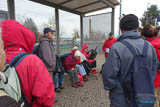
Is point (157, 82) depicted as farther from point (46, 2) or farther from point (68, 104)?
point (46, 2)

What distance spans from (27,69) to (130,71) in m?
1.14

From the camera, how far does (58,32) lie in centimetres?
517

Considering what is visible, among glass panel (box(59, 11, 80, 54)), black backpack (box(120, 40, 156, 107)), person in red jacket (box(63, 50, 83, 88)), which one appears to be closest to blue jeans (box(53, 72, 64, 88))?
person in red jacket (box(63, 50, 83, 88))

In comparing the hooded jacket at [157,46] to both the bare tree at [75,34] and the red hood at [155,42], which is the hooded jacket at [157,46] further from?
the bare tree at [75,34]

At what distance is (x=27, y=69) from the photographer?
1091 mm

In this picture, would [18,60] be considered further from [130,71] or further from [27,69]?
[130,71]

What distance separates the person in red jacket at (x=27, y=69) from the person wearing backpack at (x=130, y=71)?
77 centimetres

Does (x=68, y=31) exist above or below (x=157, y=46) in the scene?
above

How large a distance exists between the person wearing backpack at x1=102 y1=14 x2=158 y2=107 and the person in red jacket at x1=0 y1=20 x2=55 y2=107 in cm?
77

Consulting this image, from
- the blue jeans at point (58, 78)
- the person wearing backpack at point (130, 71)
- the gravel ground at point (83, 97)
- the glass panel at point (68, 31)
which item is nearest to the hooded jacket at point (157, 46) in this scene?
the person wearing backpack at point (130, 71)

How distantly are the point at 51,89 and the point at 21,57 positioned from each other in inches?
18.8

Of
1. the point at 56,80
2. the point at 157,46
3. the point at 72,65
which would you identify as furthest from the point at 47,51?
the point at 157,46

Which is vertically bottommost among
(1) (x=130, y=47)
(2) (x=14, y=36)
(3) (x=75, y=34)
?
(1) (x=130, y=47)

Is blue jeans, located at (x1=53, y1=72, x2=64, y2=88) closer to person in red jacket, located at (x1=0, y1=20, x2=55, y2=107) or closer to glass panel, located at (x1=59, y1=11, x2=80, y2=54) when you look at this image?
glass panel, located at (x1=59, y1=11, x2=80, y2=54)
